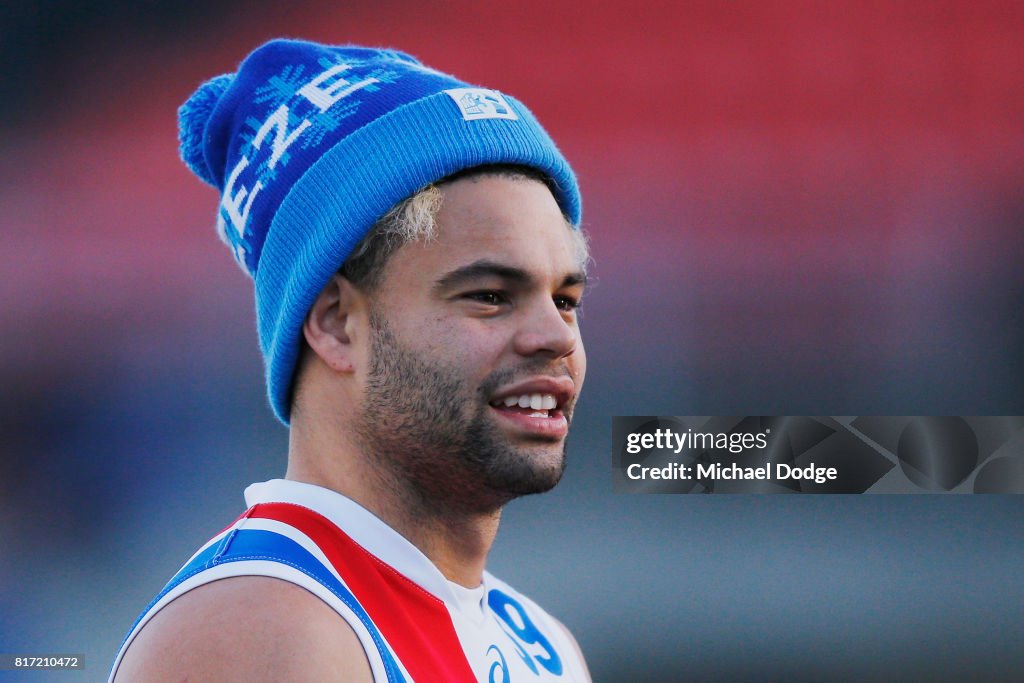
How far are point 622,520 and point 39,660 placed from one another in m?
1.55

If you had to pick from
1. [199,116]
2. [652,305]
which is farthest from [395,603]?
[652,305]

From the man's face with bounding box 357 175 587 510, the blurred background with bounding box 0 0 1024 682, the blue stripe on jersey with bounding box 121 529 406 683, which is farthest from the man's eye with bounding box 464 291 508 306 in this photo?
the blurred background with bounding box 0 0 1024 682

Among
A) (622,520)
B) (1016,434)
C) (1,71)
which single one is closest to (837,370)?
(1016,434)

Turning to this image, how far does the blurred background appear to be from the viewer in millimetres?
2646

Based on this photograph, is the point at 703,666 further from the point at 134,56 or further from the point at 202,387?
the point at 134,56

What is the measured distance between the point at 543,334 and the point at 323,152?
13.6 inches

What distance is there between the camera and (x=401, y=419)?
46.3 inches

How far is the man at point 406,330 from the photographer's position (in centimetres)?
116

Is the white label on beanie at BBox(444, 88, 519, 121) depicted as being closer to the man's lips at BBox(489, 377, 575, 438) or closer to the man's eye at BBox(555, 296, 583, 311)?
the man's eye at BBox(555, 296, 583, 311)

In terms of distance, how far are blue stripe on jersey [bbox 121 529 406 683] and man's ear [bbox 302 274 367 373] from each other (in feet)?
0.74

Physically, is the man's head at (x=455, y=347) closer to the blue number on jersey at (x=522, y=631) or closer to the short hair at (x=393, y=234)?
the short hair at (x=393, y=234)

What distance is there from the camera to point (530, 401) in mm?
1183

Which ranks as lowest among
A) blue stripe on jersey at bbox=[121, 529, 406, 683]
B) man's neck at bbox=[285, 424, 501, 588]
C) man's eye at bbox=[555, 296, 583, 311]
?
blue stripe on jersey at bbox=[121, 529, 406, 683]

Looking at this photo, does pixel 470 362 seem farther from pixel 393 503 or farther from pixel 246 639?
pixel 246 639
